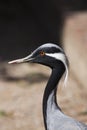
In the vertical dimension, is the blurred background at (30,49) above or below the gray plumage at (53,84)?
below

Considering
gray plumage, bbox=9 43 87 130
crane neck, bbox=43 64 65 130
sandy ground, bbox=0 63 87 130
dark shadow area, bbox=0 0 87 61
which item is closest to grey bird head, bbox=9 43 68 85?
gray plumage, bbox=9 43 87 130

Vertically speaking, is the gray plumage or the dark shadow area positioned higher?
the gray plumage

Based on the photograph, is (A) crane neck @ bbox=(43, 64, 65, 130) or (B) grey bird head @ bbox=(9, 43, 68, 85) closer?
(B) grey bird head @ bbox=(9, 43, 68, 85)

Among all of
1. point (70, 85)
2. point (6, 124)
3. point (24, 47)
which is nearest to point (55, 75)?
point (6, 124)

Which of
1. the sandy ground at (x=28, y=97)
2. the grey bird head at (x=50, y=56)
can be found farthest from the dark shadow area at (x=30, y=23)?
the grey bird head at (x=50, y=56)

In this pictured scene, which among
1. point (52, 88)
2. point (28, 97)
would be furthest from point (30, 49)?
point (52, 88)

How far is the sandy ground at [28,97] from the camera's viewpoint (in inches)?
360

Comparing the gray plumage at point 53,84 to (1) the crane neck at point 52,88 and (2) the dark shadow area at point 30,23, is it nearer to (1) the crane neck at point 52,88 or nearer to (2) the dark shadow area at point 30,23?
(1) the crane neck at point 52,88

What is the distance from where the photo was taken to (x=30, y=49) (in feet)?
40.3

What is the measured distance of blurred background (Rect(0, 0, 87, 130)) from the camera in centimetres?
951

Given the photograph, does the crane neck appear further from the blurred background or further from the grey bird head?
the blurred background

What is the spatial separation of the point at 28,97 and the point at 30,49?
2363 millimetres

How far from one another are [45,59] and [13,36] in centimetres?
682

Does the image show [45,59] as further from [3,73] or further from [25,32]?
[25,32]
